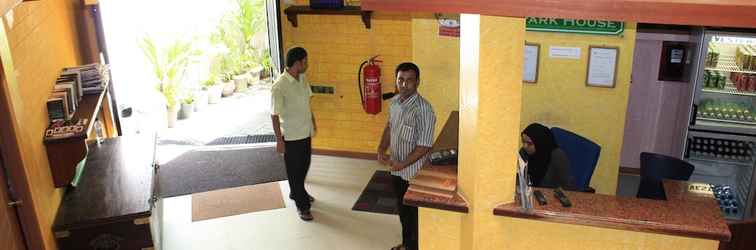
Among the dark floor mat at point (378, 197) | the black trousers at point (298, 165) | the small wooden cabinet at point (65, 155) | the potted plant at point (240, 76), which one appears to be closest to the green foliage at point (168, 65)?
the potted plant at point (240, 76)

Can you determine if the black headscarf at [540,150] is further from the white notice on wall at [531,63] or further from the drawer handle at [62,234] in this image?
the drawer handle at [62,234]

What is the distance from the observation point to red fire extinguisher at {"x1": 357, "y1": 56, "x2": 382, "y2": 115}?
22.7 ft

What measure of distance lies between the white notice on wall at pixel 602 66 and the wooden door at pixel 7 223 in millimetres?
4676

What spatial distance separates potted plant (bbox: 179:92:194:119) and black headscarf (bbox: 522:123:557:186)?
5.64m

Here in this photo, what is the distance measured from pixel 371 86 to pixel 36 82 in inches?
135

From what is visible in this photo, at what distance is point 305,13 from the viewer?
6.84 m

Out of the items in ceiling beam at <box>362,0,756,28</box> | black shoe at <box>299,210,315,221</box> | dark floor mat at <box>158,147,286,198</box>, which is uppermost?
ceiling beam at <box>362,0,756,28</box>

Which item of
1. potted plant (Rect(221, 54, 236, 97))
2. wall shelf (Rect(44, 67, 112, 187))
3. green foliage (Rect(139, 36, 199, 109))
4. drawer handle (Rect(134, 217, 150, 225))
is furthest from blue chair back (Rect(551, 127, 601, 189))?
potted plant (Rect(221, 54, 236, 97))

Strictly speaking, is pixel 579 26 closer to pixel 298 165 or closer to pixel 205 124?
pixel 298 165

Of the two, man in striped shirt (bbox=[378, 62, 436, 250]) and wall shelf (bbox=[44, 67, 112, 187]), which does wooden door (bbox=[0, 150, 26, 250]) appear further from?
man in striped shirt (bbox=[378, 62, 436, 250])

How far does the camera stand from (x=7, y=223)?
3373 millimetres

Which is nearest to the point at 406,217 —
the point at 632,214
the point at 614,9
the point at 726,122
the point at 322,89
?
the point at 632,214

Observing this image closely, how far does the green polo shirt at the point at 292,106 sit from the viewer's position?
17.9 feet

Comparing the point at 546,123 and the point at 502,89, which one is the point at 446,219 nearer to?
the point at 502,89
